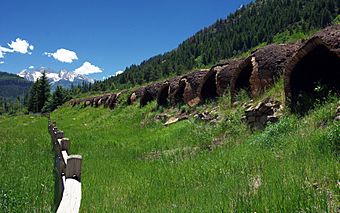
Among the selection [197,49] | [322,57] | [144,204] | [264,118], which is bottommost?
[144,204]

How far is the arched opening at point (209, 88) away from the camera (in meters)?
16.7

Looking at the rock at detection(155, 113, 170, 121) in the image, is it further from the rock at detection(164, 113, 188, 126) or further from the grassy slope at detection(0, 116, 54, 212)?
the grassy slope at detection(0, 116, 54, 212)

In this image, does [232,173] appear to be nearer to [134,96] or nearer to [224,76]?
[224,76]

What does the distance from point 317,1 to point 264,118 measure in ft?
443

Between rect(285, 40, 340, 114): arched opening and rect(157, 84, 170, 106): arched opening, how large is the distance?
38.1ft

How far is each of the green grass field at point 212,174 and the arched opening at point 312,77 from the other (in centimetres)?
53

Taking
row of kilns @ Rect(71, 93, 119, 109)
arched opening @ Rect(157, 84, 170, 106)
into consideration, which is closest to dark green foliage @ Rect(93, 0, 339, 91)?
row of kilns @ Rect(71, 93, 119, 109)

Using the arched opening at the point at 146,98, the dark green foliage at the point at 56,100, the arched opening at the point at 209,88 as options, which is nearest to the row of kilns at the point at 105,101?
the arched opening at the point at 146,98

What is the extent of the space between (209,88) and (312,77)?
7.17 metres

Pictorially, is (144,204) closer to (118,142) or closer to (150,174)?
(150,174)

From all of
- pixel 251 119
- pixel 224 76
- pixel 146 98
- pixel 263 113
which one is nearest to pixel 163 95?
pixel 146 98

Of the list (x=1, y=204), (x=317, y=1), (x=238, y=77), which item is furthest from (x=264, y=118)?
(x=317, y=1)

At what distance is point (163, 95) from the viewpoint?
2175 cm

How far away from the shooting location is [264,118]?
10.3 metres
